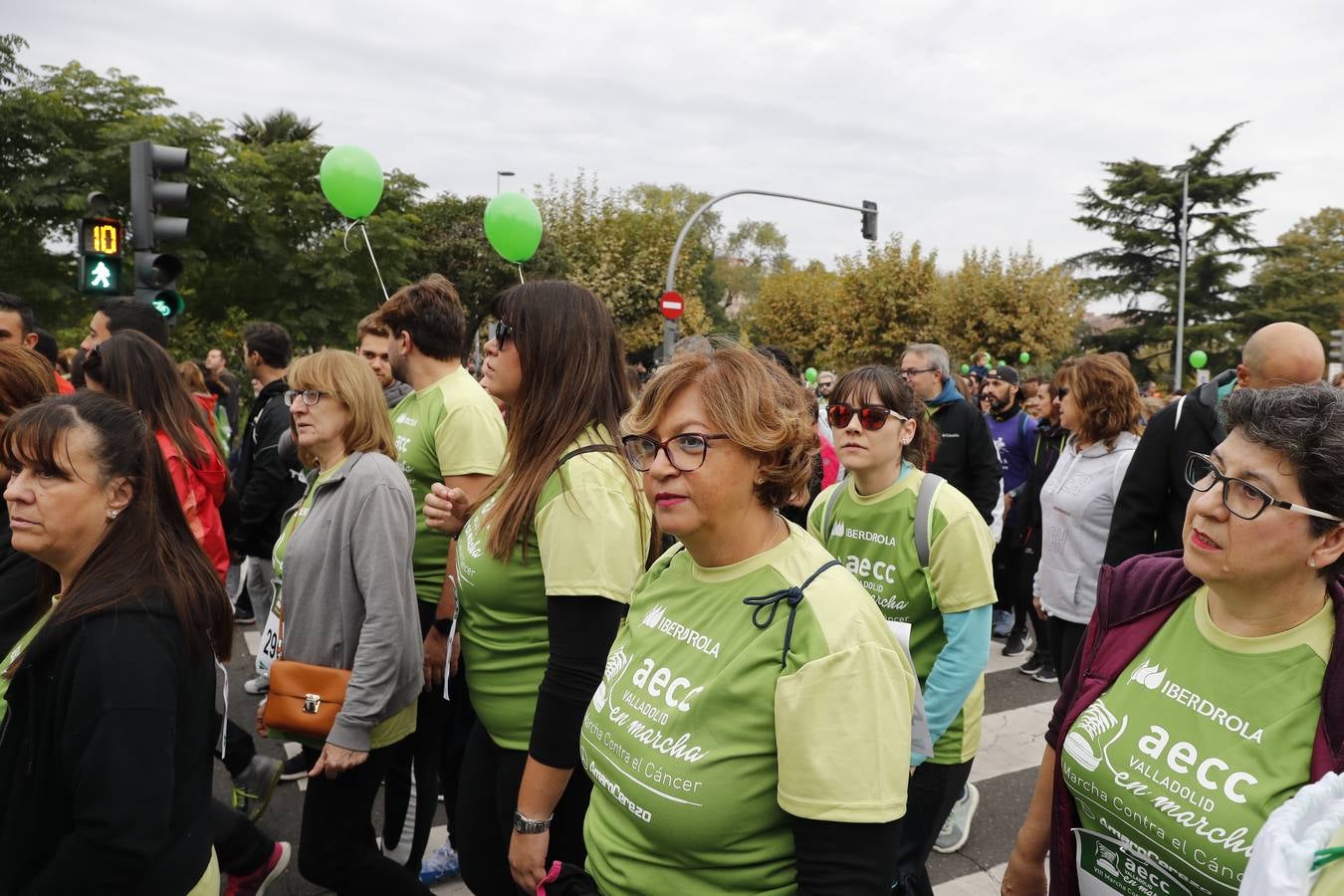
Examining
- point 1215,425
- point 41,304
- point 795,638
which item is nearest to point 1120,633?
point 795,638

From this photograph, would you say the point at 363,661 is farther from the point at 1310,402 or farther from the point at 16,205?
the point at 16,205

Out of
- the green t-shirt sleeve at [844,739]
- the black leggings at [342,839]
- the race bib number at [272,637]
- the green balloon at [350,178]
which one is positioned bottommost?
the black leggings at [342,839]

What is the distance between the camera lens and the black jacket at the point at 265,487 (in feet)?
17.1

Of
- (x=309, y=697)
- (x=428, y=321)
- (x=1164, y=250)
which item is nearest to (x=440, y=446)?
(x=428, y=321)

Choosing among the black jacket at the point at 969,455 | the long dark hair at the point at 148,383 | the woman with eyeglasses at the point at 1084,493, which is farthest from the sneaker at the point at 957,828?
the long dark hair at the point at 148,383

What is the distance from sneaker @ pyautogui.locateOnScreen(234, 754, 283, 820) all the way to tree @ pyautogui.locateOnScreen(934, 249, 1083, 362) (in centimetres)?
3034

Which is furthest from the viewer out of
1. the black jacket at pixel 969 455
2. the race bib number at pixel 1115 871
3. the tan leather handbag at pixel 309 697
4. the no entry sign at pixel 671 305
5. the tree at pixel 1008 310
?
the tree at pixel 1008 310

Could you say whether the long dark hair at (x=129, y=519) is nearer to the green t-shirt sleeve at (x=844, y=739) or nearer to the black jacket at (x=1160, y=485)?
the green t-shirt sleeve at (x=844, y=739)

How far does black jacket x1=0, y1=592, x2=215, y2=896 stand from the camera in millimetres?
1827

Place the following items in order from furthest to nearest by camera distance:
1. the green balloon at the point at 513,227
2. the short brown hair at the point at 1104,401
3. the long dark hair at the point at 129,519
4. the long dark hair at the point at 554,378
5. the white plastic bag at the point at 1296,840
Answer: the green balloon at the point at 513,227
the short brown hair at the point at 1104,401
the long dark hair at the point at 554,378
the long dark hair at the point at 129,519
the white plastic bag at the point at 1296,840

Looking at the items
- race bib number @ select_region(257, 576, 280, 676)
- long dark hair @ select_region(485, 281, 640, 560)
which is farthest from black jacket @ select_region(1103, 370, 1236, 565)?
race bib number @ select_region(257, 576, 280, 676)

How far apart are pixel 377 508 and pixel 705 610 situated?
1505mm

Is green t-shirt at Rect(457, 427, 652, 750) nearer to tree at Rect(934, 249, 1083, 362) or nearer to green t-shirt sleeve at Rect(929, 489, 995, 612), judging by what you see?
green t-shirt sleeve at Rect(929, 489, 995, 612)

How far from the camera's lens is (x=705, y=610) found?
5.61 ft
